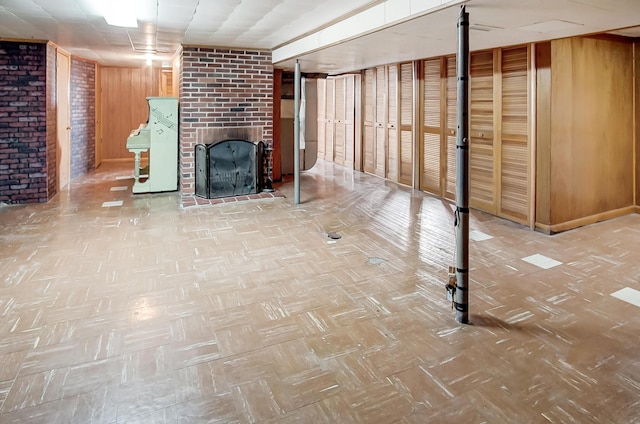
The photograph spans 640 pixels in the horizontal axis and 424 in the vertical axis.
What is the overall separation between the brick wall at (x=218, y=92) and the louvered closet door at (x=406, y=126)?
2.09 meters

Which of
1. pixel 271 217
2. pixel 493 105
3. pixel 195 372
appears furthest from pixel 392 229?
pixel 195 372

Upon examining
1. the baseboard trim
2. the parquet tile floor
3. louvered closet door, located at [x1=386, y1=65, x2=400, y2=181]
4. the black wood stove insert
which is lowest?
the parquet tile floor

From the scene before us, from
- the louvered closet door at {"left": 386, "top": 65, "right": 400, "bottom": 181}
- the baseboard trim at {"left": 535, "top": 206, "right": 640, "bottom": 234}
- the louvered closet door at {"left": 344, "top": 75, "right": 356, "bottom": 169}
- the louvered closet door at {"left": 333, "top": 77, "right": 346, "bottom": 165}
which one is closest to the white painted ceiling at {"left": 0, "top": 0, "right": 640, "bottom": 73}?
the louvered closet door at {"left": 386, "top": 65, "right": 400, "bottom": 181}

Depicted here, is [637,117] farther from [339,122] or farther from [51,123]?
[51,123]

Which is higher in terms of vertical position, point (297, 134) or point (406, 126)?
point (406, 126)

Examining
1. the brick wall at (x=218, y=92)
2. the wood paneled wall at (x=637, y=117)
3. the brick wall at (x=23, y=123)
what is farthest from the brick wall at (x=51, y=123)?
the wood paneled wall at (x=637, y=117)

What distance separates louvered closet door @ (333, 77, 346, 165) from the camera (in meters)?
8.73

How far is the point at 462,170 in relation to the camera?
96.7 inches

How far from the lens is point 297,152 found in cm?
554

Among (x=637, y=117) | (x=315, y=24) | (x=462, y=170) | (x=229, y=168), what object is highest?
(x=315, y=24)

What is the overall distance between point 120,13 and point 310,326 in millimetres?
3402

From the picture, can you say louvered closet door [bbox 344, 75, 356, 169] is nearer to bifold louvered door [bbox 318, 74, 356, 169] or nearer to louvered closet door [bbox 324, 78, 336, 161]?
bifold louvered door [bbox 318, 74, 356, 169]

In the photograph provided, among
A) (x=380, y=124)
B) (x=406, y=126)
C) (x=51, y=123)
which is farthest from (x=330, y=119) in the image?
(x=51, y=123)

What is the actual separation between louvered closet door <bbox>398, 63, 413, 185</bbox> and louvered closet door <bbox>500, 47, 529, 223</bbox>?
199cm
